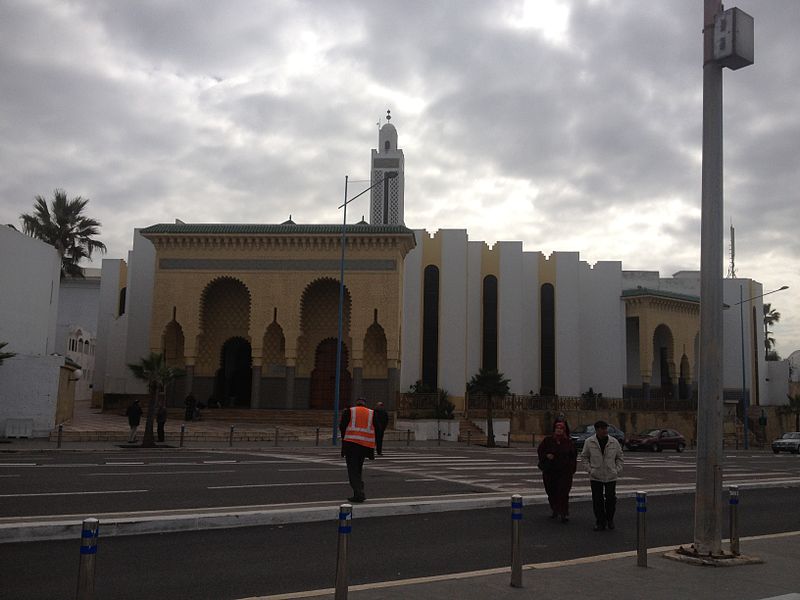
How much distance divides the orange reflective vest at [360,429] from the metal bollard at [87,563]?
6.28 meters

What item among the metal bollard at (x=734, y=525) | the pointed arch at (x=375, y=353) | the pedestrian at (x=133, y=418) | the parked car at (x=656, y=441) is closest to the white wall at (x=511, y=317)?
the pointed arch at (x=375, y=353)

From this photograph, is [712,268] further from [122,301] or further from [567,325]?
[122,301]

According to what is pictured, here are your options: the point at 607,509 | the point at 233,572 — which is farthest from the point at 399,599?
the point at 607,509

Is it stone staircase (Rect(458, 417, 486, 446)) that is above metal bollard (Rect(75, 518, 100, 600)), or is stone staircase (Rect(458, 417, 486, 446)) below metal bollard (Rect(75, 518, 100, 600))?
below

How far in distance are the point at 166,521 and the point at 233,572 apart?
2056mm

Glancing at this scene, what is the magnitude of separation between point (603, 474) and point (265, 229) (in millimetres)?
32371

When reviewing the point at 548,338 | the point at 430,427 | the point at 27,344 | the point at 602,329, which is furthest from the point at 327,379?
the point at 602,329

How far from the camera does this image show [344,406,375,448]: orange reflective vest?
435 inches

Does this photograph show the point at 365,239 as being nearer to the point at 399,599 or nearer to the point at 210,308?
the point at 210,308

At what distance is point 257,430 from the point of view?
3269 cm

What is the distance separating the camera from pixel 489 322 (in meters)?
46.8

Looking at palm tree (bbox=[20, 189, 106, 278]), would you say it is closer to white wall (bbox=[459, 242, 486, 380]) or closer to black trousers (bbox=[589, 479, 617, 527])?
white wall (bbox=[459, 242, 486, 380])

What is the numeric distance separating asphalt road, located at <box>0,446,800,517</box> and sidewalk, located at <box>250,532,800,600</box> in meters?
4.88

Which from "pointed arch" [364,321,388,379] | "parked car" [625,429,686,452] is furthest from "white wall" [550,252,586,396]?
"pointed arch" [364,321,388,379]
